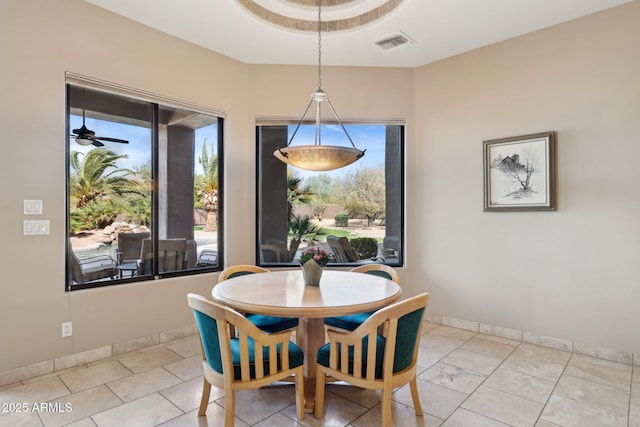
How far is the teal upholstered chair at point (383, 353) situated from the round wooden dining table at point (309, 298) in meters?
0.19

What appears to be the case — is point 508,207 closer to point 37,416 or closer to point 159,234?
point 159,234

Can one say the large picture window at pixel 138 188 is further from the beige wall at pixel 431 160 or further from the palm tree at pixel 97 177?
the beige wall at pixel 431 160

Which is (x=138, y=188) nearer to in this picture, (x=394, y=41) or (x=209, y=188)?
(x=209, y=188)

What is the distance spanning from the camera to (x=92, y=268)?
3.13 m

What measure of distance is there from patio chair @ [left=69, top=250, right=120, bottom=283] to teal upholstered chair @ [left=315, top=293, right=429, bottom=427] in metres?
2.26

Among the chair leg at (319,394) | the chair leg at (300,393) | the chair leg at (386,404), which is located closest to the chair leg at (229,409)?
the chair leg at (300,393)

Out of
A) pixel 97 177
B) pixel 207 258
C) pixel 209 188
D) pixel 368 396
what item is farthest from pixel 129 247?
pixel 368 396

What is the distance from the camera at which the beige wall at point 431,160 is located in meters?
2.72

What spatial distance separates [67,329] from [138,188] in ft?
4.47

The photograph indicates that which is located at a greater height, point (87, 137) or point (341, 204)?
point (87, 137)

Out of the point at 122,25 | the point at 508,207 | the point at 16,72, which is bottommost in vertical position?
the point at 508,207

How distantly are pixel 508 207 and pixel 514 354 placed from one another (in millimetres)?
1434

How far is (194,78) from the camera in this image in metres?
3.70

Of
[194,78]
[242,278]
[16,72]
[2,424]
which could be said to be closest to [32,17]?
[16,72]
